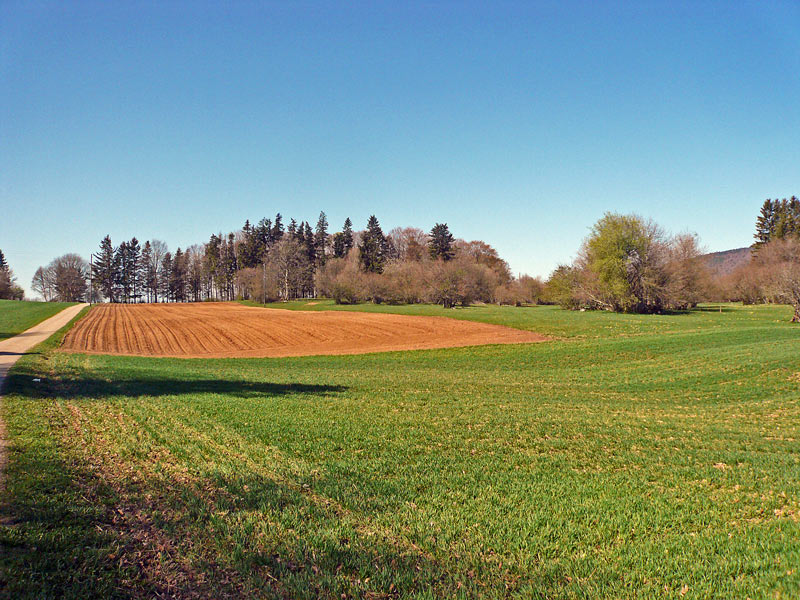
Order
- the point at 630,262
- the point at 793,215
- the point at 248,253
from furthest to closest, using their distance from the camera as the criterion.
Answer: the point at 248,253
the point at 793,215
the point at 630,262

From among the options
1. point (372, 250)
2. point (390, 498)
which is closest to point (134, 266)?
point (372, 250)

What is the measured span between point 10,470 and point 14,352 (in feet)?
66.3

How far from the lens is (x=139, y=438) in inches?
291

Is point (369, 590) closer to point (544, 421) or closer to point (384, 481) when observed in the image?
point (384, 481)

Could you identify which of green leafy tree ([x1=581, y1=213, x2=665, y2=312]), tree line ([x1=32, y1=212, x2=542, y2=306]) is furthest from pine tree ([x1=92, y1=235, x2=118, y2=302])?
green leafy tree ([x1=581, y1=213, x2=665, y2=312])

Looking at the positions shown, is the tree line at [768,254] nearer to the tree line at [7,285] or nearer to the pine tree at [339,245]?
the pine tree at [339,245]

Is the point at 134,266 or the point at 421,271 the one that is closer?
the point at 421,271

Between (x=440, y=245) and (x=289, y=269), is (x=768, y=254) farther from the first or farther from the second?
(x=289, y=269)

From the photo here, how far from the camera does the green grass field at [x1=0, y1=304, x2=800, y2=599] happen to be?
358 centimetres

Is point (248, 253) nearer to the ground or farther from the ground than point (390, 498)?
farther from the ground

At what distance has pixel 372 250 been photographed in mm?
97562

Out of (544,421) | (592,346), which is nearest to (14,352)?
(544,421)

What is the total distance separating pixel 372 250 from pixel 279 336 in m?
62.8

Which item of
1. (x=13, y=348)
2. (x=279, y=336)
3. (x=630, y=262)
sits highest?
(x=630, y=262)
